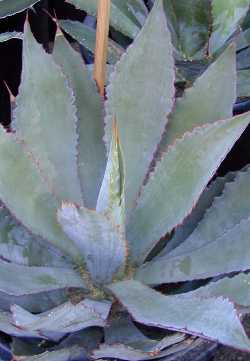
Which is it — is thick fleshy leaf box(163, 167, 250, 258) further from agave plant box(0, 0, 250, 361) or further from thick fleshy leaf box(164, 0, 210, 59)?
thick fleshy leaf box(164, 0, 210, 59)

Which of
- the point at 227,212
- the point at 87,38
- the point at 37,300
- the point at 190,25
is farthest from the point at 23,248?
the point at 190,25

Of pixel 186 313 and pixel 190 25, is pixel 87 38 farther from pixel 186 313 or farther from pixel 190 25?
pixel 186 313

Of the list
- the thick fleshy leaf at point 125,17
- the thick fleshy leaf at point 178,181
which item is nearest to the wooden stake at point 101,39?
the thick fleshy leaf at point 178,181

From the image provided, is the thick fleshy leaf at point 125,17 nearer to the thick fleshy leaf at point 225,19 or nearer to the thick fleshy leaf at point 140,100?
the thick fleshy leaf at point 225,19

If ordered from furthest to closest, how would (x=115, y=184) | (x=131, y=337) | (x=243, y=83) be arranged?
(x=243, y=83)
(x=131, y=337)
(x=115, y=184)

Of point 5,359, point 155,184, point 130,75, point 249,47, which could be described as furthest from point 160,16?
point 5,359

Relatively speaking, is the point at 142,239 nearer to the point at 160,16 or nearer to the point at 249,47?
the point at 160,16
